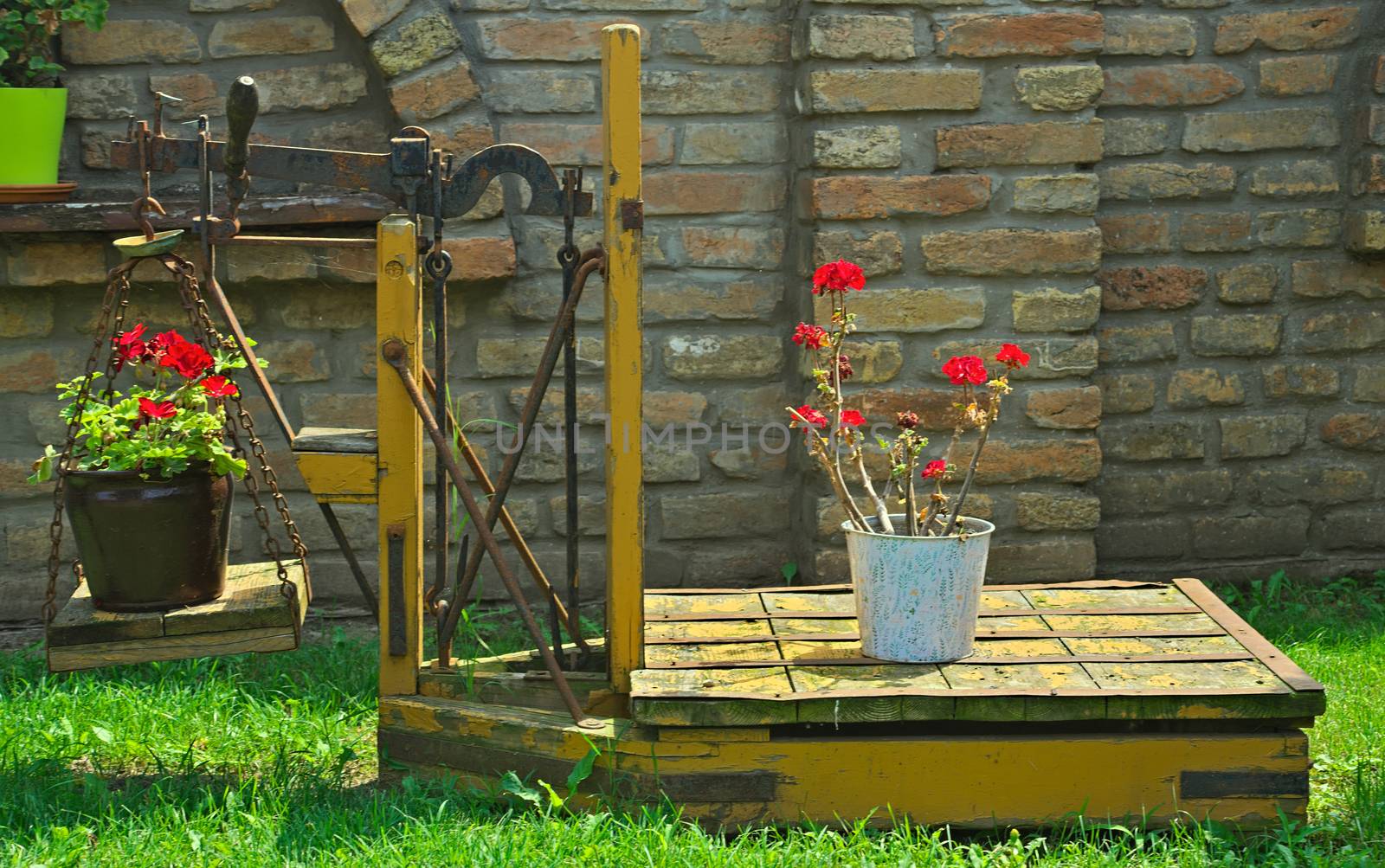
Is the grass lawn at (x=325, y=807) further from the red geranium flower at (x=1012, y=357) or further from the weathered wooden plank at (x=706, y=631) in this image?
the red geranium flower at (x=1012, y=357)

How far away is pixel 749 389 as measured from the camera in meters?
4.21

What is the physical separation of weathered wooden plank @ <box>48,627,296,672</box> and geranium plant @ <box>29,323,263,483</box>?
1.06 feet

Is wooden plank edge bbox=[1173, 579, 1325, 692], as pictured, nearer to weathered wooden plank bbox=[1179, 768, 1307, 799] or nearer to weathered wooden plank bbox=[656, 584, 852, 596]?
weathered wooden plank bbox=[1179, 768, 1307, 799]

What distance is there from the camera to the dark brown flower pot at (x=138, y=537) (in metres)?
2.74

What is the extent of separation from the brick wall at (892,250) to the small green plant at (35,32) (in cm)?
14

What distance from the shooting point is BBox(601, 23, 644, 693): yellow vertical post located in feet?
8.80

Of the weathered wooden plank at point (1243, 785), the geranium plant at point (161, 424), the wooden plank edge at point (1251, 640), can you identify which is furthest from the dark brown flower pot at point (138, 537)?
the wooden plank edge at point (1251, 640)

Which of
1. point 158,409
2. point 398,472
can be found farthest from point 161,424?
point 398,472

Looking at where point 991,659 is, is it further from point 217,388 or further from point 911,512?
point 217,388

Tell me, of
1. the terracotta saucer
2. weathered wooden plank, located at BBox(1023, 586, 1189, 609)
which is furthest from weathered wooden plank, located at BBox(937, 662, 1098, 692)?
the terracotta saucer

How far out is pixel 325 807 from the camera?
2.77m

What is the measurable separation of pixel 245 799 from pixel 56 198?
193 cm

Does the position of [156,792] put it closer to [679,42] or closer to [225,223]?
[225,223]

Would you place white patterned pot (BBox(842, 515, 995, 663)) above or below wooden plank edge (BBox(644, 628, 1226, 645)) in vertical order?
above
